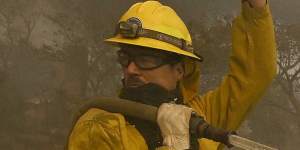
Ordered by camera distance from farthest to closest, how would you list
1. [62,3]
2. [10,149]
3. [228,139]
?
[62,3] → [10,149] → [228,139]

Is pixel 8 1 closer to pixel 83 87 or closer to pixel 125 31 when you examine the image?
pixel 83 87

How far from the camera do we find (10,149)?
1484 centimetres

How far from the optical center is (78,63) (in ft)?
59.3

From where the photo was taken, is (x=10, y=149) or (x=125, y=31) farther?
(x=10, y=149)

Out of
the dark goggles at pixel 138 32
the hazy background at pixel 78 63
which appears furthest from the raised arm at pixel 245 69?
the hazy background at pixel 78 63

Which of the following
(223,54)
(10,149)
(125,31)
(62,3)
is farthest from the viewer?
(62,3)

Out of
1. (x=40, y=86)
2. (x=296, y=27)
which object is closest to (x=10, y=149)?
(x=40, y=86)

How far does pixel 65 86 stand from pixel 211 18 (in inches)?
226

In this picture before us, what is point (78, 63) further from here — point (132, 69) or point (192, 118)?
point (192, 118)

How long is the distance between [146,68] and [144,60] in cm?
5

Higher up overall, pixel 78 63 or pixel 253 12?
pixel 253 12

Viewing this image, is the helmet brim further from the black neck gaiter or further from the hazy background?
the hazy background

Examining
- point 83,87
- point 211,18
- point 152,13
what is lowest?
point 83,87

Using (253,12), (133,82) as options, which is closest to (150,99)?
(133,82)
